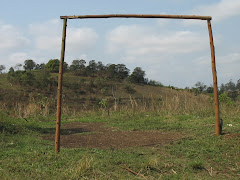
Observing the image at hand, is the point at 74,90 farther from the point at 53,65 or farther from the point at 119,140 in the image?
the point at 119,140

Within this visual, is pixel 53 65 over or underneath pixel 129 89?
over

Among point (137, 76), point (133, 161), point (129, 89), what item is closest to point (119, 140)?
point (133, 161)

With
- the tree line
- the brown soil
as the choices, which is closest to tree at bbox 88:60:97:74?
the tree line

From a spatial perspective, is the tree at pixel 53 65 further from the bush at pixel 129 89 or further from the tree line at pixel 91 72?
the bush at pixel 129 89

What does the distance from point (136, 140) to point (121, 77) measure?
633 inches

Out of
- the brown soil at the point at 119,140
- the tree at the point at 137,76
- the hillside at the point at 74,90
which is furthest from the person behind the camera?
the tree at the point at 137,76

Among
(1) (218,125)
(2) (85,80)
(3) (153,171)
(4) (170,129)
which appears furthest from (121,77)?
(3) (153,171)

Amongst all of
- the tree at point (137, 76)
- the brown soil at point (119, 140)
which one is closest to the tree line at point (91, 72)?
the tree at point (137, 76)

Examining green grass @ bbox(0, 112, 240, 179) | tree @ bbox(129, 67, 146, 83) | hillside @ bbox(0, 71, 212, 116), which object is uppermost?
tree @ bbox(129, 67, 146, 83)

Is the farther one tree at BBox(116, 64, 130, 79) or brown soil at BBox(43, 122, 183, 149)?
tree at BBox(116, 64, 130, 79)

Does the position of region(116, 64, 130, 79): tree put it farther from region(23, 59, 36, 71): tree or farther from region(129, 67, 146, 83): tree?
region(23, 59, 36, 71): tree

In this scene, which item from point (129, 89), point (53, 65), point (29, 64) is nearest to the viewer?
point (129, 89)

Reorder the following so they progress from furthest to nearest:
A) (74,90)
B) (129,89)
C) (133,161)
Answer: (74,90) < (129,89) < (133,161)

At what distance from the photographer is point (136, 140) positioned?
5.67 metres
